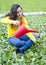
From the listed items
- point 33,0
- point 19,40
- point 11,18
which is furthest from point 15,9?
point 33,0

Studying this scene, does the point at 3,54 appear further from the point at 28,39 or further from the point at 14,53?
the point at 28,39

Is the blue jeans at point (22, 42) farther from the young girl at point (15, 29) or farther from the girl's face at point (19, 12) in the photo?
the girl's face at point (19, 12)

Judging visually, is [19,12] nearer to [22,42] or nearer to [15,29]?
[15,29]

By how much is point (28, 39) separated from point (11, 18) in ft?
1.89

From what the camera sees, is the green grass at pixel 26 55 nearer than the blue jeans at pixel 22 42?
Yes

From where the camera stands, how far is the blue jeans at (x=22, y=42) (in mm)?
5871

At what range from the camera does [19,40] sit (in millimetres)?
5945

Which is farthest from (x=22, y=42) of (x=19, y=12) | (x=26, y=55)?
(x=19, y=12)

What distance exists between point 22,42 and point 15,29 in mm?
394

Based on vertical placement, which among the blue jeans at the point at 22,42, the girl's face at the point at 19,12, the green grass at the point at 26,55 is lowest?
the green grass at the point at 26,55

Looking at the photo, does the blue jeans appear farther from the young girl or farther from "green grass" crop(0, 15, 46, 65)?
"green grass" crop(0, 15, 46, 65)

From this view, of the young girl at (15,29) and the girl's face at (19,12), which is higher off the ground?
the girl's face at (19,12)

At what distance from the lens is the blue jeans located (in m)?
5.87

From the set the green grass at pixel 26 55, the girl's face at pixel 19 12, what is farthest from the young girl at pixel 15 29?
the green grass at pixel 26 55
